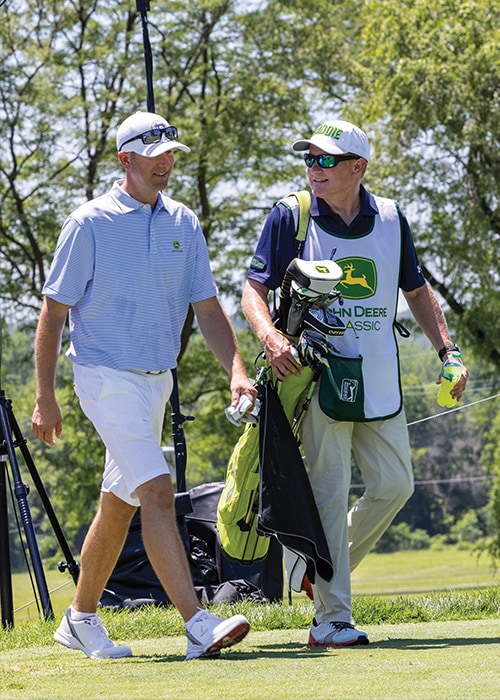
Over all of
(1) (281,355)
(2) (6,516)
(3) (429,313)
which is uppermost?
(3) (429,313)

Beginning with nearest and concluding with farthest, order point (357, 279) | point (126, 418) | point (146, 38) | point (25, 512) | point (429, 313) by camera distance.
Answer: point (126, 418), point (357, 279), point (429, 313), point (25, 512), point (146, 38)

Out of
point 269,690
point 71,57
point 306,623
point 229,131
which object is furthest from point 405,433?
point 71,57

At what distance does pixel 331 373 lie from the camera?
4.88 metres

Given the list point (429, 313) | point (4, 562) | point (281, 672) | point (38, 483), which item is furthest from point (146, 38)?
point (281, 672)

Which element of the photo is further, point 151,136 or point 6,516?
point 6,516

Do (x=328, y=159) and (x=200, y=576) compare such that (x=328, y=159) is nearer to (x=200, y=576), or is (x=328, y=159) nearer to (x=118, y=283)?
(x=118, y=283)

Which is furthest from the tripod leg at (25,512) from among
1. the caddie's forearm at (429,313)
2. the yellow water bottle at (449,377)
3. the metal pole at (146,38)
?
the metal pole at (146,38)

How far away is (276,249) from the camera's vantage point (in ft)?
16.8

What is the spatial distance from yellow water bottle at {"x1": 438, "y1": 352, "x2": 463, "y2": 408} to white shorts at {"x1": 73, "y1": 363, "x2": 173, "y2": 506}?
4.00ft

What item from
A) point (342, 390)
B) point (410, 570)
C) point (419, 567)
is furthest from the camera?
point (419, 567)

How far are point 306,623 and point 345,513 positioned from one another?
926 millimetres

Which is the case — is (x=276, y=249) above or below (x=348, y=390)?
above

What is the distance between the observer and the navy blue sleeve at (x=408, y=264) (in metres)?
5.27

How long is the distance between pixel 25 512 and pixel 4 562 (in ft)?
1.18
